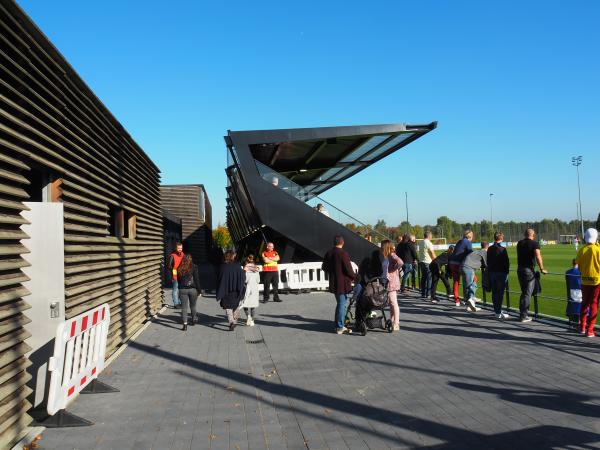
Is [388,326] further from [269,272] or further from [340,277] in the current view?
[269,272]

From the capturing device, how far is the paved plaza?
15.4 feet

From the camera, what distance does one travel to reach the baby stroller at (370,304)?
9.56 meters

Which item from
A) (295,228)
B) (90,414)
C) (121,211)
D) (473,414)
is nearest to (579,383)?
(473,414)

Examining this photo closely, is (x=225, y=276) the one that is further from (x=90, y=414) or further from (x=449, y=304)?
(x=449, y=304)

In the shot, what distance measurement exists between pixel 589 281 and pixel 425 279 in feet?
20.7

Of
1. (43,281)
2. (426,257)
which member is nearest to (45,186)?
(43,281)

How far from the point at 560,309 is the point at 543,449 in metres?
10.9

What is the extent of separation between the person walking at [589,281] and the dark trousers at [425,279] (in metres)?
5.93

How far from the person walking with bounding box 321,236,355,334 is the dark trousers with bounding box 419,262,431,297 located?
5.37m

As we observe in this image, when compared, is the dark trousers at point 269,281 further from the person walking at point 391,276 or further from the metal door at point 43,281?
the metal door at point 43,281

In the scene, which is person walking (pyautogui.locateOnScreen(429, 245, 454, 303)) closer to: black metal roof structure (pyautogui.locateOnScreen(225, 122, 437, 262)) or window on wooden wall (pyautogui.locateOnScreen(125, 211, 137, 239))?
black metal roof structure (pyautogui.locateOnScreen(225, 122, 437, 262))

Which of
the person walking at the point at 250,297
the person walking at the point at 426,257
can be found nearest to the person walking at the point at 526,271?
the person walking at the point at 426,257

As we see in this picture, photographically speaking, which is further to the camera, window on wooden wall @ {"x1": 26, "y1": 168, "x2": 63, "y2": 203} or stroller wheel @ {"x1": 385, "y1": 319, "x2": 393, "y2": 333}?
stroller wheel @ {"x1": 385, "y1": 319, "x2": 393, "y2": 333}

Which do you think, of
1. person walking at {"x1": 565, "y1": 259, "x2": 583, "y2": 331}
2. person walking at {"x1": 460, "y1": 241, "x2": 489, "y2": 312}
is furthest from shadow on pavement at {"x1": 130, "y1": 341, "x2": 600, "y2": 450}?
person walking at {"x1": 460, "y1": 241, "x2": 489, "y2": 312}
